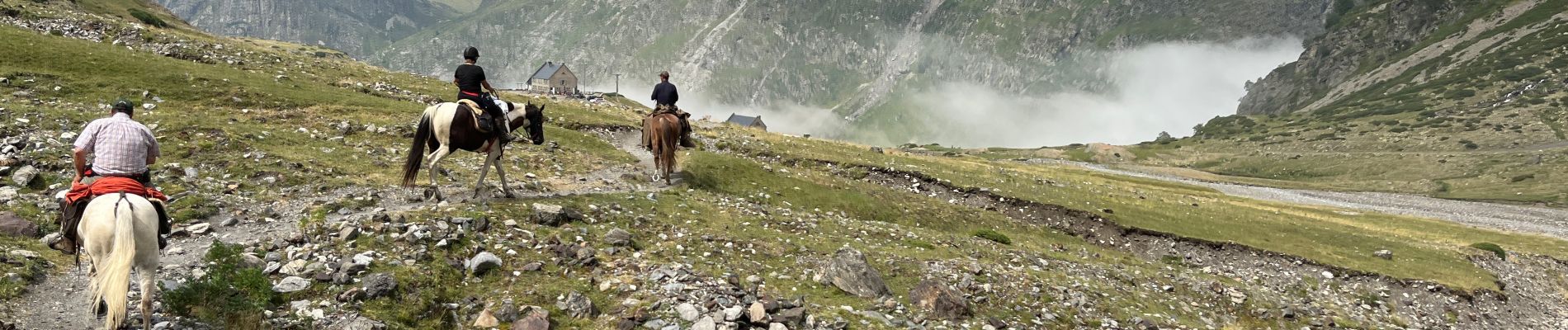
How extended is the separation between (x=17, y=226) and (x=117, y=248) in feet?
20.9

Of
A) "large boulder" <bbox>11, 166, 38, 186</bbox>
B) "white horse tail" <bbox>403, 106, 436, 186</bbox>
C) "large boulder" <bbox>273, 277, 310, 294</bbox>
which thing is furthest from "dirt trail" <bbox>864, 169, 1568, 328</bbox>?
"large boulder" <bbox>11, 166, 38, 186</bbox>

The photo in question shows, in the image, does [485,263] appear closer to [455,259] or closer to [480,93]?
[455,259]

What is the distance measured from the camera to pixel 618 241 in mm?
15891

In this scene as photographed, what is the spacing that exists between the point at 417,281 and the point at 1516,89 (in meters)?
250

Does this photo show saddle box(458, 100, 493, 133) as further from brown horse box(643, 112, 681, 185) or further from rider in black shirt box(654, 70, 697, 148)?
rider in black shirt box(654, 70, 697, 148)

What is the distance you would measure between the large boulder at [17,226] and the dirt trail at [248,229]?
1435mm

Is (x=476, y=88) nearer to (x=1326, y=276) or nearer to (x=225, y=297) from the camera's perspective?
(x=225, y=297)

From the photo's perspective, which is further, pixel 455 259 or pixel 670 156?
pixel 670 156

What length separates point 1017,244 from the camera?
26.0m

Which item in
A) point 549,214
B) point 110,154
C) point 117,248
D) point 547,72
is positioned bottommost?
point 549,214

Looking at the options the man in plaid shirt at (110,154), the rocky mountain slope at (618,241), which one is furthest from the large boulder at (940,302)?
the man in plaid shirt at (110,154)

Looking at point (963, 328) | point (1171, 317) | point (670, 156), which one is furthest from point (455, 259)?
point (1171, 317)

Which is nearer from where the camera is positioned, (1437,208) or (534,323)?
(534,323)

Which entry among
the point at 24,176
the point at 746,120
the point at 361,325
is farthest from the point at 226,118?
the point at 746,120
